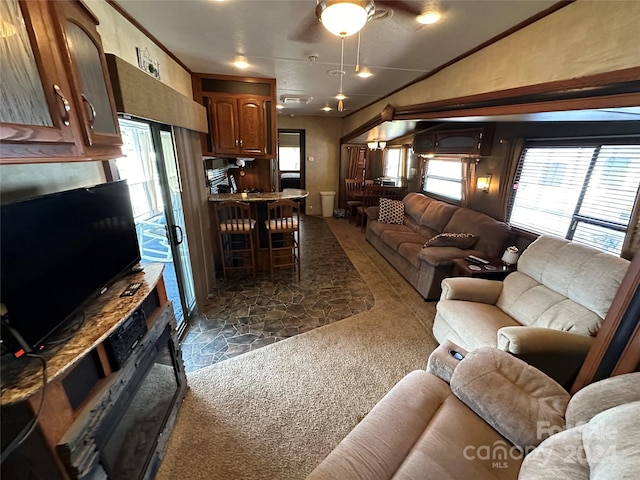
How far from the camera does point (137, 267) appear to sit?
1593 millimetres

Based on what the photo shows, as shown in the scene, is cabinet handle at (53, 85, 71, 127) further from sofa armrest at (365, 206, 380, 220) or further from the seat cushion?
sofa armrest at (365, 206, 380, 220)

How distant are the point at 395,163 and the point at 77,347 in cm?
647

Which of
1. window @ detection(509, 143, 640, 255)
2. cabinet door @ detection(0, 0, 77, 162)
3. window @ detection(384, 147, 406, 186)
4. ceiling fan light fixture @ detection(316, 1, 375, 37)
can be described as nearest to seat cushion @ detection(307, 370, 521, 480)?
cabinet door @ detection(0, 0, 77, 162)

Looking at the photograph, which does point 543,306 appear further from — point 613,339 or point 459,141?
point 459,141

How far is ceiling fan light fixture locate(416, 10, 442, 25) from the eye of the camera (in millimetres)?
1669

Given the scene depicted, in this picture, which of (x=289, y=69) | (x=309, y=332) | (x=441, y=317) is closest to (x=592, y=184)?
(x=441, y=317)

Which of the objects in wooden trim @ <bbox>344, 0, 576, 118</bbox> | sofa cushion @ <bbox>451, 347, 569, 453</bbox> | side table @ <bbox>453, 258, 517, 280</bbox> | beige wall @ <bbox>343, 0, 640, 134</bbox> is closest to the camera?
sofa cushion @ <bbox>451, 347, 569, 453</bbox>

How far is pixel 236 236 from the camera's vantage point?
3795 millimetres

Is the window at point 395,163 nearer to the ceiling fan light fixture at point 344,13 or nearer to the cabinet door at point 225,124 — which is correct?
the cabinet door at point 225,124

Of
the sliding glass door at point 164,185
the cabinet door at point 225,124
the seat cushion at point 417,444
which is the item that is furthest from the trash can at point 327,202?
the seat cushion at point 417,444

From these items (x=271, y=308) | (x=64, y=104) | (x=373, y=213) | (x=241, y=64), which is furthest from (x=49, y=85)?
(x=373, y=213)

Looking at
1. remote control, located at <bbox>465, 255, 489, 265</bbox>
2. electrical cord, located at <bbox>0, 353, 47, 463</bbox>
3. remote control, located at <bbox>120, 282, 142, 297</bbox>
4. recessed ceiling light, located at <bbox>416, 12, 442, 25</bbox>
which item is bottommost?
remote control, located at <bbox>465, 255, 489, 265</bbox>

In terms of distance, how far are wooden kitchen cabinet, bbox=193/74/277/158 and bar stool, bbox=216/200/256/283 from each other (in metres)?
0.90

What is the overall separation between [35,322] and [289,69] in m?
3.16
